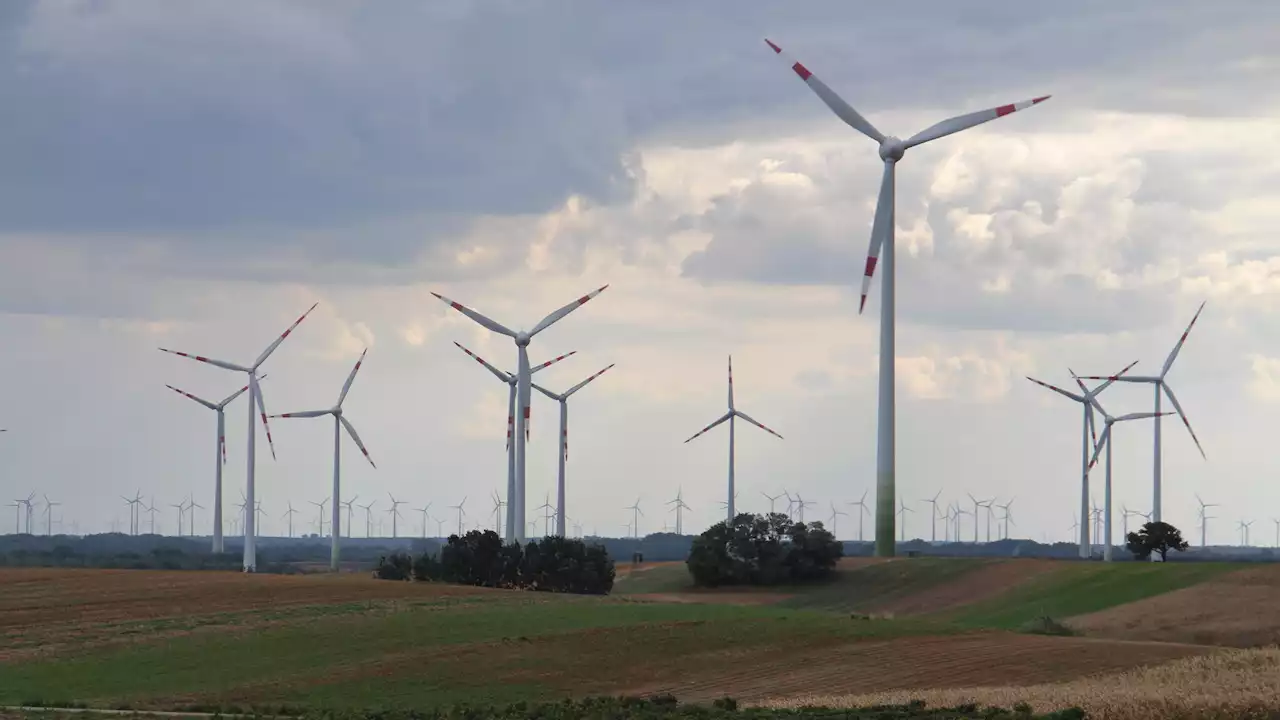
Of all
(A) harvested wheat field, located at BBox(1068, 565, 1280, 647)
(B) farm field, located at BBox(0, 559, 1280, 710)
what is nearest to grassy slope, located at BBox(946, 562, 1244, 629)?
(B) farm field, located at BBox(0, 559, 1280, 710)

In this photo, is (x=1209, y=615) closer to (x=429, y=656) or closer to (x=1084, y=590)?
(x=1084, y=590)

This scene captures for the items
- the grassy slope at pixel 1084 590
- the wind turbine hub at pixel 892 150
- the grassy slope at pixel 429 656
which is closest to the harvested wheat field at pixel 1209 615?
the grassy slope at pixel 1084 590

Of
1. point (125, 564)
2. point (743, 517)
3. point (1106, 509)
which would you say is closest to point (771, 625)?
point (743, 517)

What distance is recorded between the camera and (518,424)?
11706cm

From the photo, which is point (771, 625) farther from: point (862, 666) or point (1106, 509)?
point (1106, 509)

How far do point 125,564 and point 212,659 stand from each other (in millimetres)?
116497

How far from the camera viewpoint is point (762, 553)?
126 metres

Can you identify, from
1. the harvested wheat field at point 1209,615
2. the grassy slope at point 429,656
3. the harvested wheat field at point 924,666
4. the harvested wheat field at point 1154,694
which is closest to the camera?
the harvested wheat field at point 1154,694

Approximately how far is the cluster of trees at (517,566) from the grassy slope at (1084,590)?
29.1 meters

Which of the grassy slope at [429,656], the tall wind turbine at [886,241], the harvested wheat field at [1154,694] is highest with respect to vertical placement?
the tall wind turbine at [886,241]

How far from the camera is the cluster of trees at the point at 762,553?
12388 cm

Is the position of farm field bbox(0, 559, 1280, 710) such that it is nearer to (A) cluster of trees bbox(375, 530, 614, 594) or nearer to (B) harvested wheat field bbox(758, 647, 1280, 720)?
(B) harvested wheat field bbox(758, 647, 1280, 720)

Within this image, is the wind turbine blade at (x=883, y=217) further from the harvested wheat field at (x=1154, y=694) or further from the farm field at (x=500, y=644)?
the harvested wheat field at (x=1154, y=694)

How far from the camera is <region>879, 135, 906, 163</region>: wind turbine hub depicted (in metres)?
109
